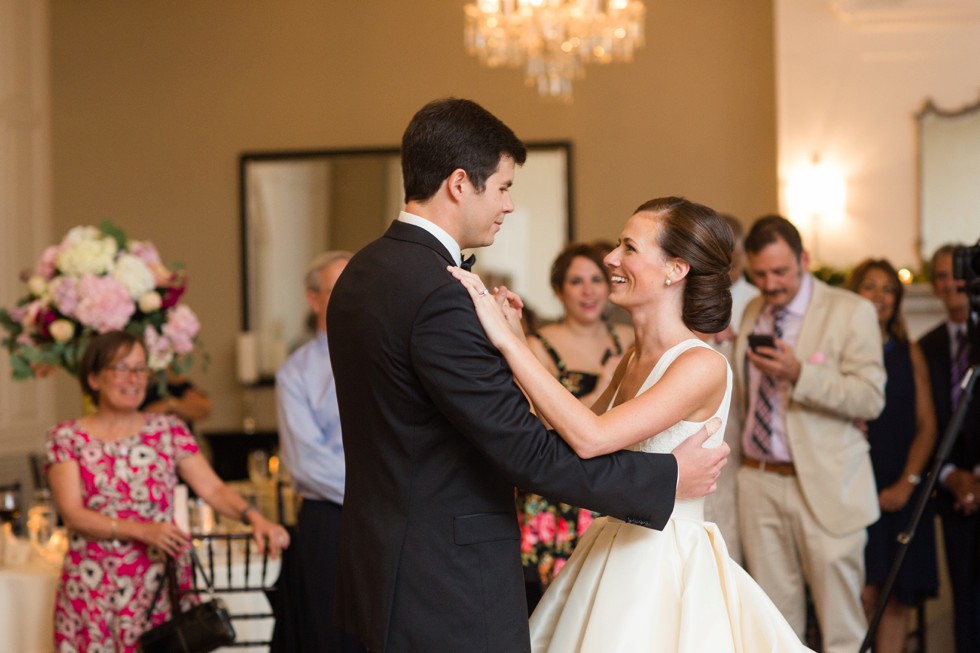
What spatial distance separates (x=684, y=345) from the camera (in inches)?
93.7

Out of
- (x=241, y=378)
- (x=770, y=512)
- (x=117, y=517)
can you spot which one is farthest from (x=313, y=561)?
(x=241, y=378)

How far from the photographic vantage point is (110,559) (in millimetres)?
3424

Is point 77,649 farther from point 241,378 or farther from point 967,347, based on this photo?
point 241,378

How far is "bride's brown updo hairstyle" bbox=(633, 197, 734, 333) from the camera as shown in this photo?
237 cm

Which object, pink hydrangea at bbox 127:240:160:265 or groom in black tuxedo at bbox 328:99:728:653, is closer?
groom in black tuxedo at bbox 328:99:728:653

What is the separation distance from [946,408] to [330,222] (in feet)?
16.1

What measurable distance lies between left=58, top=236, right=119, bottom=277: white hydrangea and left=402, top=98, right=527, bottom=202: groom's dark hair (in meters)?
2.25

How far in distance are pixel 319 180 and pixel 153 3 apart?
1955 millimetres

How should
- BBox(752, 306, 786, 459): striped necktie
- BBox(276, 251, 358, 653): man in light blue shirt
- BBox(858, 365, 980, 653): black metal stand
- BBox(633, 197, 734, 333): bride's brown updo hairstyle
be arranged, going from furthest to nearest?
1. BBox(752, 306, 786, 459): striped necktie
2. BBox(276, 251, 358, 653): man in light blue shirt
3. BBox(858, 365, 980, 653): black metal stand
4. BBox(633, 197, 734, 333): bride's brown updo hairstyle

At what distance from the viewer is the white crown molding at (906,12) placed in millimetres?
7043

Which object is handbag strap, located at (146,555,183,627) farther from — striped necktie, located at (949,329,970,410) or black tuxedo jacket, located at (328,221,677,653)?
striped necktie, located at (949,329,970,410)

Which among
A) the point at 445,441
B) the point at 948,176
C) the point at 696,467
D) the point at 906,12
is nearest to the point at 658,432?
the point at 696,467

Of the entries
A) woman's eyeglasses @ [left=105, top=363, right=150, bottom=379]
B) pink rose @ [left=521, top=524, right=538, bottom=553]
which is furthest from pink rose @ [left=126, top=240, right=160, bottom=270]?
pink rose @ [left=521, top=524, right=538, bottom=553]

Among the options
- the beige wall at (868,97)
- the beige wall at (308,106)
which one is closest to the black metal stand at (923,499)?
the beige wall at (868,97)
